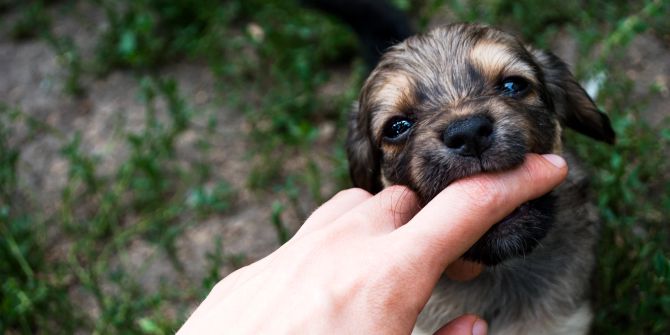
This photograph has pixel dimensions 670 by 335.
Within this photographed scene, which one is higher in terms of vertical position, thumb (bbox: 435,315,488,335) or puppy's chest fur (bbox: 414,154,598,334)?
thumb (bbox: 435,315,488,335)

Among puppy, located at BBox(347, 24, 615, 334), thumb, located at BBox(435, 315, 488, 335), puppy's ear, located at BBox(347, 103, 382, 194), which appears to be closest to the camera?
thumb, located at BBox(435, 315, 488, 335)

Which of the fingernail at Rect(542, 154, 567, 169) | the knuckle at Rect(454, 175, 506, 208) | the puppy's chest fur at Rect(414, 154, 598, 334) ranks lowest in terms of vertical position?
the puppy's chest fur at Rect(414, 154, 598, 334)

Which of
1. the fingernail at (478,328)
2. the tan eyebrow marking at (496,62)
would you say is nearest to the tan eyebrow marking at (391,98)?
the tan eyebrow marking at (496,62)

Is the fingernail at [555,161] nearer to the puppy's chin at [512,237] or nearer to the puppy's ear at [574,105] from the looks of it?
the puppy's chin at [512,237]

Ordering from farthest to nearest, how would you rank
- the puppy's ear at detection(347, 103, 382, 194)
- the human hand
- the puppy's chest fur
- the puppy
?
the puppy's ear at detection(347, 103, 382, 194), the puppy's chest fur, the puppy, the human hand

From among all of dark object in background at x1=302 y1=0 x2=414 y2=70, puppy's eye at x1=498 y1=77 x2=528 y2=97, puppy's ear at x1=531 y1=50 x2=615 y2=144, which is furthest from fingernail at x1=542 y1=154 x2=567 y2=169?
dark object in background at x1=302 y1=0 x2=414 y2=70

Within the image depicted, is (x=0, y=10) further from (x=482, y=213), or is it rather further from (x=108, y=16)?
(x=482, y=213)

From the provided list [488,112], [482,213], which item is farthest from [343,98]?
[482,213]

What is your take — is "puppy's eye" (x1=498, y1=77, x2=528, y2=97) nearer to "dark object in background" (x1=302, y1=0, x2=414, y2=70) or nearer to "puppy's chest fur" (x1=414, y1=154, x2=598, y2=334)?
"puppy's chest fur" (x1=414, y1=154, x2=598, y2=334)
